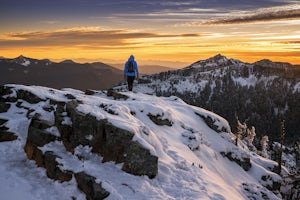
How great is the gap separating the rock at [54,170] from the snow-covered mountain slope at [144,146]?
1.01 ft

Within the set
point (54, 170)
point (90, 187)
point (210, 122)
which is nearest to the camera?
point (90, 187)

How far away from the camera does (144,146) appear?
19.8 metres

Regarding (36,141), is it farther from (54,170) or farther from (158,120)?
(158,120)

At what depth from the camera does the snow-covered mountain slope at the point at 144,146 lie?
17719 millimetres

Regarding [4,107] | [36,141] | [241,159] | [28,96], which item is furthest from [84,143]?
[241,159]

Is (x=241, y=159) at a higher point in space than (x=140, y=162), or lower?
lower

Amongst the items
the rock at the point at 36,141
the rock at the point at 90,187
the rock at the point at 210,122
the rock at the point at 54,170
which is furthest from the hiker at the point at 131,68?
the rock at the point at 90,187

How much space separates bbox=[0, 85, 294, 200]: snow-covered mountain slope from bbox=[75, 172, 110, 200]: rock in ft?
0.90

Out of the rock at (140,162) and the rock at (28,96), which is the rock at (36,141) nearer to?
the rock at (28,96)

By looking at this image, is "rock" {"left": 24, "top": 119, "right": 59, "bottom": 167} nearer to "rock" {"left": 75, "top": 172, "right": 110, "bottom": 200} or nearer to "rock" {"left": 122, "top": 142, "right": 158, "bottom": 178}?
"rock" {"left": 75, "top": 172, "right": 110, "bottom": 200}

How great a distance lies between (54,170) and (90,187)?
3156 millimetres

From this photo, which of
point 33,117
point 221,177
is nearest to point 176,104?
point 221,177

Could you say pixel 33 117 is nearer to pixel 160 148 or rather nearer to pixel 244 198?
pixel 160 148

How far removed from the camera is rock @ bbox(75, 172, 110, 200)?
16.6 m
